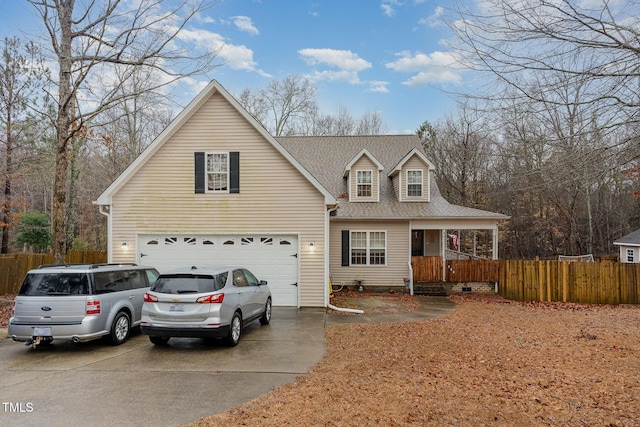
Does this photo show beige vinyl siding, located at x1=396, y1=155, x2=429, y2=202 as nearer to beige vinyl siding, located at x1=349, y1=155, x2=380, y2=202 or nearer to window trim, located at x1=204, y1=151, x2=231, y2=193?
beige vinyl siding, located at x1=349, y1=155, x2=380, y2=202

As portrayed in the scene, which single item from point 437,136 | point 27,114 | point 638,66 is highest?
point 437,136

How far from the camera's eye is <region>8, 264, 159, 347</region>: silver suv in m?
7.24

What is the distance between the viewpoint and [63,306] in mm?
7250

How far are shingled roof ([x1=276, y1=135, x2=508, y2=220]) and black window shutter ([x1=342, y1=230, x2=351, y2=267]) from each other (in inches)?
35.5

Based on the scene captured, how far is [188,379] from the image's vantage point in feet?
19.7

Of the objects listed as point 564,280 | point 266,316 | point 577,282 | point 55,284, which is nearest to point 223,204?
point 266,316

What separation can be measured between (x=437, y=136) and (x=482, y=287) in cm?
2030

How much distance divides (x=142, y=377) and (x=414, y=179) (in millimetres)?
13872

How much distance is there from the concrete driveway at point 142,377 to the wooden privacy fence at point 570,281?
9969mm

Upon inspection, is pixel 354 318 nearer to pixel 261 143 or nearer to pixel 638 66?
pixel 261 143

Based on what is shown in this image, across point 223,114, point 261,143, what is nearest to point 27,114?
point 223,114

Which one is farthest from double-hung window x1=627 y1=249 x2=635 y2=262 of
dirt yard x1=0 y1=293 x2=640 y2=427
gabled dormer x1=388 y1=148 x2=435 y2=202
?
dirt yard x1=0 y1=293 x2=640 y2=427

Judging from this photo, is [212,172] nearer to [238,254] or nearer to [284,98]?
[238,254]

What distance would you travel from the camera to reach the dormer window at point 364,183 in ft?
56.1
